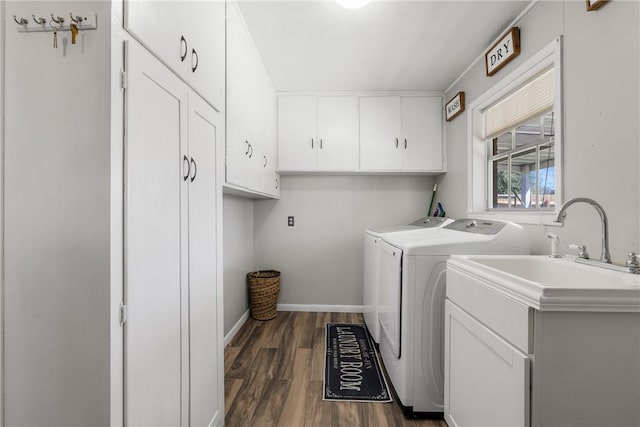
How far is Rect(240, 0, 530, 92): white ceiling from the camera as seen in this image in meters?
1.76

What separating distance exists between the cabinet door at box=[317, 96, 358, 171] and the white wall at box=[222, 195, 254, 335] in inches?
40.4

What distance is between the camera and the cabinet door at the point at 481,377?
88 cm

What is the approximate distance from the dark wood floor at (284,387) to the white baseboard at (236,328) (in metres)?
0.04

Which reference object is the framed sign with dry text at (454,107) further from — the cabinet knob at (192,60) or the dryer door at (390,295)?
the cabinet knob at (192,60)

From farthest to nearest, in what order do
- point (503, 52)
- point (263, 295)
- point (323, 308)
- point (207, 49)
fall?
point (323, 308)
point (263, 295)
point (503, 52)
point (207, 49)

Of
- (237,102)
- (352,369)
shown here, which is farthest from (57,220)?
(352,369)

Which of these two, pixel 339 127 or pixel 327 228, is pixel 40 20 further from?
pixel 327 228

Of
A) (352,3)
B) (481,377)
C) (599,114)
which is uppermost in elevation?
(352,3)

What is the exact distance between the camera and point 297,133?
3.06m

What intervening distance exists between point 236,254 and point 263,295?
539mm

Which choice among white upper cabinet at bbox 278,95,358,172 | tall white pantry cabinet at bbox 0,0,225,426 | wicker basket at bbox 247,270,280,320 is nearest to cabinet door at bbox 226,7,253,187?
tall white pantry cabinet at bbox 0,0,225,426

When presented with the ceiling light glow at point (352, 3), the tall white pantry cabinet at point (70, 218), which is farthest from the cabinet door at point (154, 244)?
the ceiling light glow at point (352, 3)

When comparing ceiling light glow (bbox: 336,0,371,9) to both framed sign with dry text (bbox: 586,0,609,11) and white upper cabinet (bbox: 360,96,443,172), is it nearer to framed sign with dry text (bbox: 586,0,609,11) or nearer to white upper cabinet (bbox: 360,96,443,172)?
framed sign with dry text (bbox: 586,0,609,11)

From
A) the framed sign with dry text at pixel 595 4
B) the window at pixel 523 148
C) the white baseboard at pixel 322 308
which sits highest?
the framed sign with dry text at pixel 595 4
